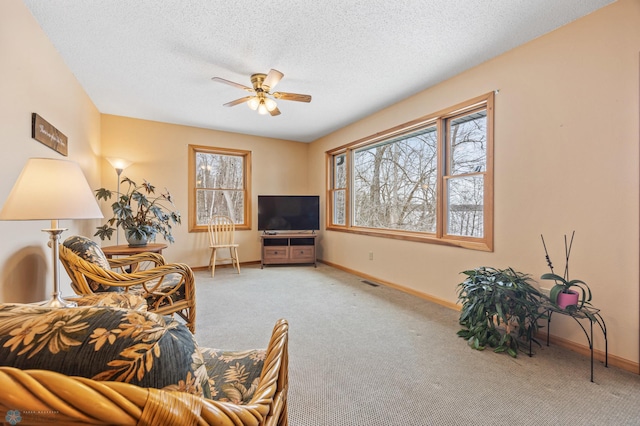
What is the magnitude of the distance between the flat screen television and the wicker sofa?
4677 mm

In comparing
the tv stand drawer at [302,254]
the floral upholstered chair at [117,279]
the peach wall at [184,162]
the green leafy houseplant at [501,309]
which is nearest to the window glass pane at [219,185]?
the peach wall at [184,162]

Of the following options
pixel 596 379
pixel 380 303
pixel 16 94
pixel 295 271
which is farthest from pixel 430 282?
pixel 16 94

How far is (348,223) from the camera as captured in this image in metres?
4.89

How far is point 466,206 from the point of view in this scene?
3.04 metres

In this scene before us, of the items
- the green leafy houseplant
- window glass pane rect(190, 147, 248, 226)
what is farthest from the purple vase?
window glass pane rect(190, 147, 248, 226)

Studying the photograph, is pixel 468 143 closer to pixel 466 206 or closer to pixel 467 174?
pixel 467 174

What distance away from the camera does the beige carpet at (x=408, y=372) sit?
149 cm

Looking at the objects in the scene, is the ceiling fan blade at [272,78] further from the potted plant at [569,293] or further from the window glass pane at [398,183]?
the potted plant at [569,293]

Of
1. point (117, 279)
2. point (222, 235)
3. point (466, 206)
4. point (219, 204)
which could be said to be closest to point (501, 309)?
point (466, 206)

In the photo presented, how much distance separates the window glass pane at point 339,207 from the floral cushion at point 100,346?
4.58 m

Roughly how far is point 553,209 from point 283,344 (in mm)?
2468

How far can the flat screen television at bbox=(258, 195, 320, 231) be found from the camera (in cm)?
522

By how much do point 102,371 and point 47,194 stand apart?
120cm

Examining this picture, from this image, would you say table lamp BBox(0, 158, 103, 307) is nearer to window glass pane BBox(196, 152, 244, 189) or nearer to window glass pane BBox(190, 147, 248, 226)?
window glass pane BBox(190, 147, 248, 226)
